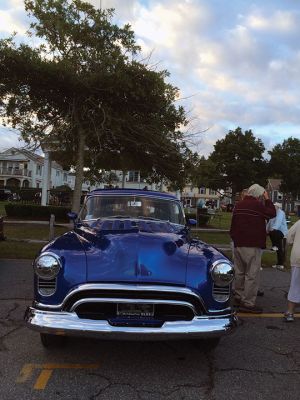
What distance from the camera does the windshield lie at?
6590 mm

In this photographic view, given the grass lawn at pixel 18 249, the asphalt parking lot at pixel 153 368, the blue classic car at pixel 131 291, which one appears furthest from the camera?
the grass lawn at pixel 18 249

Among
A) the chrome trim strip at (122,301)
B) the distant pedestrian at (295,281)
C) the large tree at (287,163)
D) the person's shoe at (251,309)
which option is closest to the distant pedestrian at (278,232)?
the person's shoe at (251,309)

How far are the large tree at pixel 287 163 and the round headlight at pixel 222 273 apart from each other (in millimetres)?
57278

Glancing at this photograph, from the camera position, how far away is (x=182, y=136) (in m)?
19.2

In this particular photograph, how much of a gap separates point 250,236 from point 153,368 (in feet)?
9.13

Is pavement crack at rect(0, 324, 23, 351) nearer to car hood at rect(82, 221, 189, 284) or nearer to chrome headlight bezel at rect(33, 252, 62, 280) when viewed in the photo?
chrome headlight bezel at rect(33, 252, 62, 280)

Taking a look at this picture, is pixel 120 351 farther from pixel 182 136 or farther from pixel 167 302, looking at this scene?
pixel 182 136

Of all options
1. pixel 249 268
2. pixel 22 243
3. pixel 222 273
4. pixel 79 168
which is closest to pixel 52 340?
pixel 222 273

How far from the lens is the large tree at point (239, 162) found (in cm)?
5634

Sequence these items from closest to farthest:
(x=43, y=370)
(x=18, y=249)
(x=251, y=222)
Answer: (x=43, y=370)
(x=251, y=222)
(x=18, y=249)

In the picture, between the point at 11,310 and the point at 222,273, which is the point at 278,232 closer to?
the point at 11,310

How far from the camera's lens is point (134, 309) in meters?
4.38

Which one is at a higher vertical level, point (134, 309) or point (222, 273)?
point (222, 273)

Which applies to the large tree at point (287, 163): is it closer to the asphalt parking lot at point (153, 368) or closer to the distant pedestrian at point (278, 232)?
the distant pedestrian at point (278, 232)
